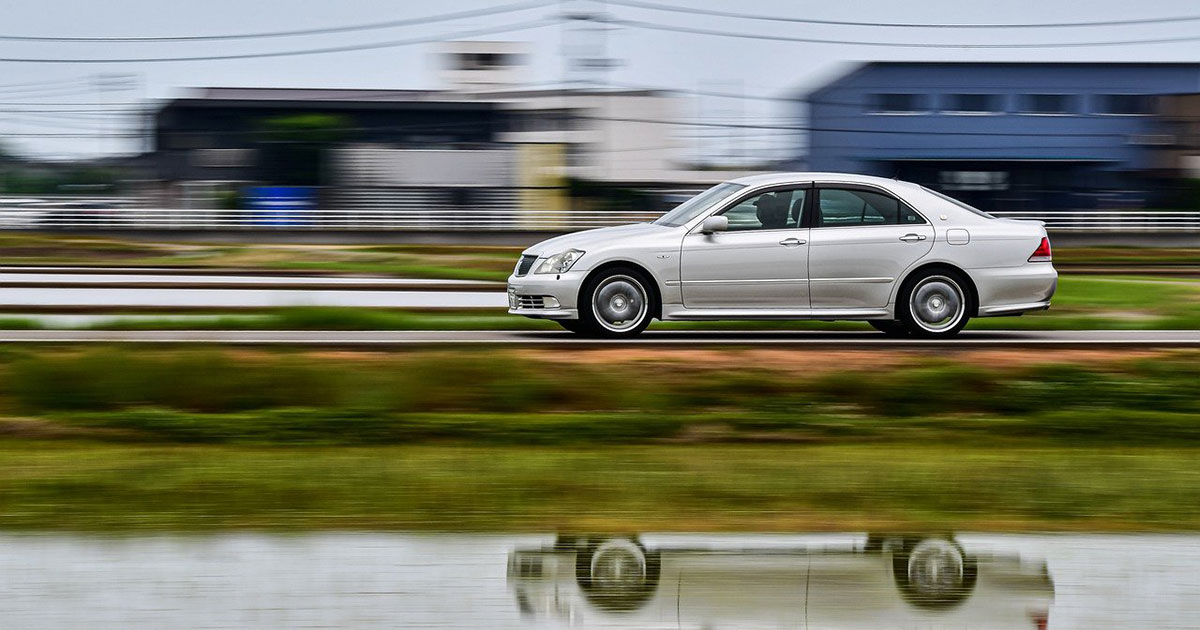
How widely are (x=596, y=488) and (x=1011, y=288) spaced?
653 cm

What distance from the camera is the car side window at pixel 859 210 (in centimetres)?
1244

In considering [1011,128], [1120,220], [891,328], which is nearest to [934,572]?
[891,328]

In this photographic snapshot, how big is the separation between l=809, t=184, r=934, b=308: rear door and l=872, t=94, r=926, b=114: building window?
171 feet

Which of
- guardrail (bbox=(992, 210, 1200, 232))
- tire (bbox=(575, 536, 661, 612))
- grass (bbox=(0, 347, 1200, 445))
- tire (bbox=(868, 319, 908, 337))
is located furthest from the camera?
guardrail (bbox=(992, 210, 1200, 232))

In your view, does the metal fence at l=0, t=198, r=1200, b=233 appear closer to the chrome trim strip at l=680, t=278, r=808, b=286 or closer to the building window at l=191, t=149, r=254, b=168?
the building window at l=191, t=149, r=254, b=168

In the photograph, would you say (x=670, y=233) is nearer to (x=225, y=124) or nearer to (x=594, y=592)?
(x=594, y=592)

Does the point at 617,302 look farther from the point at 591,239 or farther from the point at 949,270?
the point at 949,270

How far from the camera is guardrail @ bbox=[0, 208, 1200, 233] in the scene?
46.8m

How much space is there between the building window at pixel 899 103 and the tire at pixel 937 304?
52024 millimetres

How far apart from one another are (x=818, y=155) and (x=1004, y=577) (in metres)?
60.4

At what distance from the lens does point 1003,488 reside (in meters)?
7.24

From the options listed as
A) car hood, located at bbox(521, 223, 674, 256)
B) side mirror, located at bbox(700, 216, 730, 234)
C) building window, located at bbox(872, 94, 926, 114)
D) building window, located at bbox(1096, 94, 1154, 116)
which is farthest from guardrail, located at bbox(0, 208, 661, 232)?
side mirror, located at bbox(700, 216, 730, 234)

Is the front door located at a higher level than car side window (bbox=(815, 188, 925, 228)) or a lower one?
lower

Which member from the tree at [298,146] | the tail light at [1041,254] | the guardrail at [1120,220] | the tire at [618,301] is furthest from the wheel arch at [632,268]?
the tree at [298,146]
